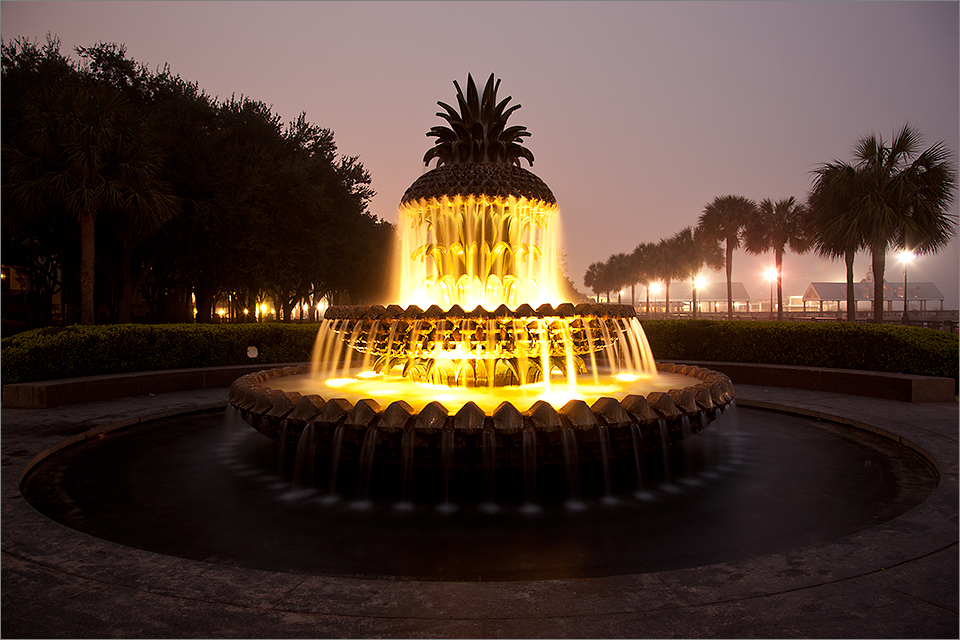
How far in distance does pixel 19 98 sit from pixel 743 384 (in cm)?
2888

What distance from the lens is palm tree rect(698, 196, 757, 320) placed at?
49.7 meters

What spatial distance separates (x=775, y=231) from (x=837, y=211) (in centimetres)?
2808

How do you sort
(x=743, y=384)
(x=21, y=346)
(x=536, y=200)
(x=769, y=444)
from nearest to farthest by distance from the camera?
(x=769, y=444)
(x=536, y=200)
(x=21, y=346)
(x=743, y=384)

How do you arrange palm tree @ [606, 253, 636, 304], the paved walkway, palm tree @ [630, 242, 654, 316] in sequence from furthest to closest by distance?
palm tree @ [606, 253, 636, 304] < palm tree @ [630, 242, 654, 316] < the paved walkway

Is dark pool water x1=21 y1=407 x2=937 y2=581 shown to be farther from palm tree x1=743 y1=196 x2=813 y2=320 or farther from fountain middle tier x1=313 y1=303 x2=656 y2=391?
palm tree x1=743 y1=196 x2=813 y2=320

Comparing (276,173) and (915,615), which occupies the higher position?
(276,173)

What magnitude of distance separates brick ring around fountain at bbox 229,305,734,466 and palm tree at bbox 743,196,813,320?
47.1 meters

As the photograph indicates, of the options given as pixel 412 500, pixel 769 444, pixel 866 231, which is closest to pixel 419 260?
pixel 412 500

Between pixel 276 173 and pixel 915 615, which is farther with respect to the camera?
pixel 276 173

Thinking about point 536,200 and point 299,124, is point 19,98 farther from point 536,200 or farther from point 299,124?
point 536,200

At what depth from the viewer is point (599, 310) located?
738 cm

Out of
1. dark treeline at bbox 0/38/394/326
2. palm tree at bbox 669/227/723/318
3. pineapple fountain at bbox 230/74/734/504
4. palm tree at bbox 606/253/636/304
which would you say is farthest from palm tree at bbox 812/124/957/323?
palm tree at bbox 606/253/636/304

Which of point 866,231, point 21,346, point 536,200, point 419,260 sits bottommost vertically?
point 21,346

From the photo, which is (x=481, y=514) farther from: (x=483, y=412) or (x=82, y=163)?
(x=82, y=163)
